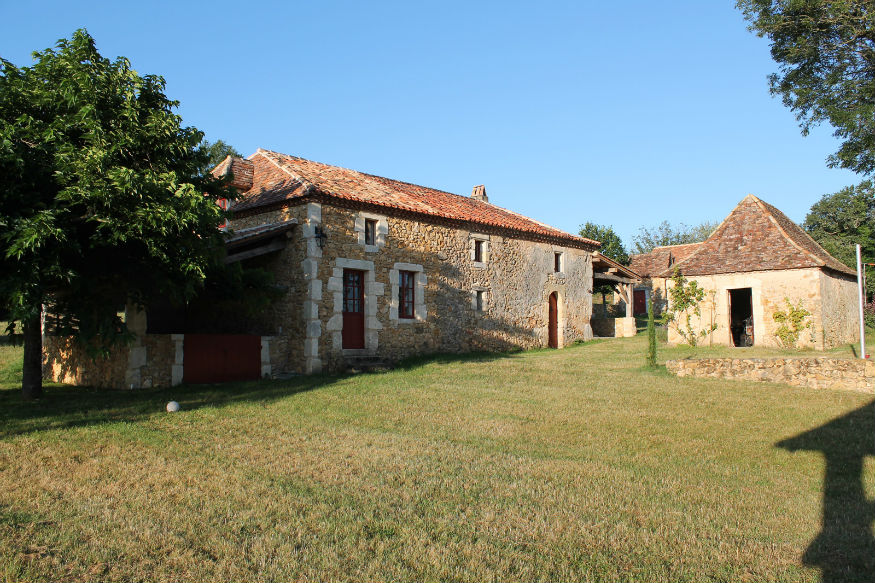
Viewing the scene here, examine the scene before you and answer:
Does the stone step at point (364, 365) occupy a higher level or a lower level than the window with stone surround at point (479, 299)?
lower

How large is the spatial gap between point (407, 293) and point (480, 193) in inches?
388

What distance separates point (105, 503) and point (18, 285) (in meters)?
4.57

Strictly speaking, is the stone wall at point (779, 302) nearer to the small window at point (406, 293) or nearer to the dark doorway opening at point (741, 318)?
the dark doorway opening at point (741, 318)

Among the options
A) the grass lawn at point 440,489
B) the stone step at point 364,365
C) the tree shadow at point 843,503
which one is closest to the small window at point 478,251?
the stone step at point 364,365

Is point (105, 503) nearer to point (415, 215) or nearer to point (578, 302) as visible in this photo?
point (415, 215)

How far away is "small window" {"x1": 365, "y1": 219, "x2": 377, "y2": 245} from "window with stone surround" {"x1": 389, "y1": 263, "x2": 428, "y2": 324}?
91 cm

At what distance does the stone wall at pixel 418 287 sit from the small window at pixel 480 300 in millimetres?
85

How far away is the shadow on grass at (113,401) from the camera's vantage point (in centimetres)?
798

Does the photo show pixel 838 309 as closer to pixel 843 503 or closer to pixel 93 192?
pixel 843 503

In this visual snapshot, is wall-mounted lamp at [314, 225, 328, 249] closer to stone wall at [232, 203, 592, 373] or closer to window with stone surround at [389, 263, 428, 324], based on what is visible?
stone wall at [232, 203, 592, 373]

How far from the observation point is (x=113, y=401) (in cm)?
963

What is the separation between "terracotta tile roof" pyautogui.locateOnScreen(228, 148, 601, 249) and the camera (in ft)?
45.8

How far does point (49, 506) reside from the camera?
4.48m

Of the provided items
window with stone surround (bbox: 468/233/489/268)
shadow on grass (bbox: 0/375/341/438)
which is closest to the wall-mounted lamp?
shadow on grass (bbox: 0/375/341/438)
